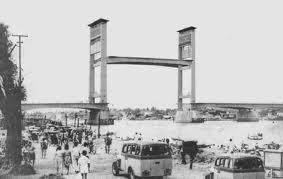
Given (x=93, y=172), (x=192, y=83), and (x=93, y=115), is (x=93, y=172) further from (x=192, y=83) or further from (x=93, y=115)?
(x=192, y=83)

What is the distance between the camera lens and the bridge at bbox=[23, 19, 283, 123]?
390 ft

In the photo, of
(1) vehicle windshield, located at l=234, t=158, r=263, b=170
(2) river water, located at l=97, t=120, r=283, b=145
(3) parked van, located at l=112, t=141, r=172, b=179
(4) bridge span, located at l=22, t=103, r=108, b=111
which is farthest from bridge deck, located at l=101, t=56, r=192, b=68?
(1) vehicle windshield, located at l=234, t=158, r=263, b=170

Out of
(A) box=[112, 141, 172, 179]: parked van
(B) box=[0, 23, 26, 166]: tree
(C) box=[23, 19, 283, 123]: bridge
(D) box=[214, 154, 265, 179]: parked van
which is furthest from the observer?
(C) box=[23, 19, 283, 123]: bridge

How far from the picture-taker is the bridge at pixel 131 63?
390ft

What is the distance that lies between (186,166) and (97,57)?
109m

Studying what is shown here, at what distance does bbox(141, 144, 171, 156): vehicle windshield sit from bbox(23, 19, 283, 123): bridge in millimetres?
87785

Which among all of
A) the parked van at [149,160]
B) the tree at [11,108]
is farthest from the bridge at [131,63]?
the parked van at [149,160]

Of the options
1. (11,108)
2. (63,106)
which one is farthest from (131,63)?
(11,108)

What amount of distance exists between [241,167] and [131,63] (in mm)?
113964

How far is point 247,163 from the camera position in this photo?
13.7 meters

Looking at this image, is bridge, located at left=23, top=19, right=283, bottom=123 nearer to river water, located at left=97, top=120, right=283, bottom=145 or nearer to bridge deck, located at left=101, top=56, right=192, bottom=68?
bridge deck, located at left=101, top=56, right=192, bottom=68

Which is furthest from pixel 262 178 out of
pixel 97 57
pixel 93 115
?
pixel 97 57

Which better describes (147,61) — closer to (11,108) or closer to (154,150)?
(11,108)

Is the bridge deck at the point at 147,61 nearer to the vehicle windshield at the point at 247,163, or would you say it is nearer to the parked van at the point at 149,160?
the parked van at the point at 149,160
